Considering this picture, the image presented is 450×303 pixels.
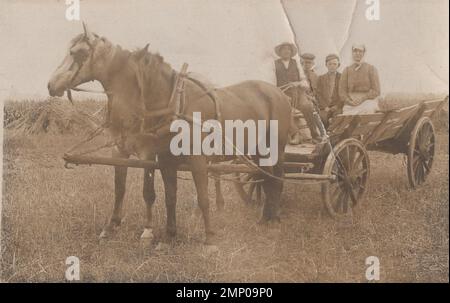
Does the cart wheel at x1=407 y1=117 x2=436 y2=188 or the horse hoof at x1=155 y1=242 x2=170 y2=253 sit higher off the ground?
the cart wheel at x1=407 y1=117 x2=436 y2=188

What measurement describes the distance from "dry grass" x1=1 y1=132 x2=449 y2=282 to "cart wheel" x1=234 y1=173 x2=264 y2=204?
54mm

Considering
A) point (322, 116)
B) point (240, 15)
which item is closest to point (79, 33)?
point (240, 15)

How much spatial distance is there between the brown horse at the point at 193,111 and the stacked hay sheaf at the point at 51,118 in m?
0.30

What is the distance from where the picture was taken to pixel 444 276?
382cm

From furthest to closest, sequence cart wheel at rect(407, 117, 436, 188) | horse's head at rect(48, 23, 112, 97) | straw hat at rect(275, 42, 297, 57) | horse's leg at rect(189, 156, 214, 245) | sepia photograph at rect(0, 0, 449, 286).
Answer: cart wheel at rect(407, 117, 436, 188) < straw hat at rect(275, 42, 297, 57) < sepia photograph at rect(0, 0, 449, 286) < horse's leg at rect(189, 156, 214, 245) < horse's head at rect(48, 23, 112, 97)

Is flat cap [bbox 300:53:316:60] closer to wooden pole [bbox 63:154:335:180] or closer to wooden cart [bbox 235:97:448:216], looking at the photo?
wooden cart [bbox 235:97:448:216]

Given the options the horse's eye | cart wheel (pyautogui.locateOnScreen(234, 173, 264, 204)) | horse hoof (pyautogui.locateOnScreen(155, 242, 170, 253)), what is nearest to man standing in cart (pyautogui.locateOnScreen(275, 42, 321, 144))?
cart wheel (pyautogui.locateOnScreen(234, 173, 264, 204))

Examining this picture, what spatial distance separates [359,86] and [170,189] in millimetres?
1402

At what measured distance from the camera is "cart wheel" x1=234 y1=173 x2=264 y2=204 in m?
3.73

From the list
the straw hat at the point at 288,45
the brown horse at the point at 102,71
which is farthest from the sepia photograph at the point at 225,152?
the brown horse at the point at 102,71

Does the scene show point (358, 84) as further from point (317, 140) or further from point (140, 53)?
point (140, 53)

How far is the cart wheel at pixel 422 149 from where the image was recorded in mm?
3984

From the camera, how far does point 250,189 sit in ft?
A: 12.6

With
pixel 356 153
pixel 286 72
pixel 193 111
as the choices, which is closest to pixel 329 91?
pixel 286 72
